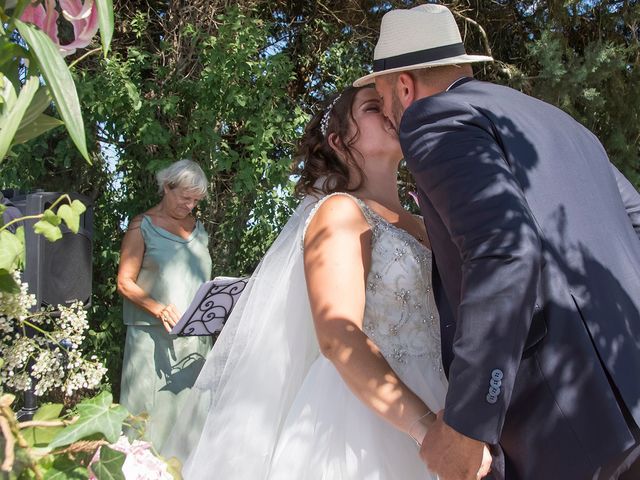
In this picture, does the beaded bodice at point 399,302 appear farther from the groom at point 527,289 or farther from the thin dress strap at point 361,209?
the groom at point 527,289

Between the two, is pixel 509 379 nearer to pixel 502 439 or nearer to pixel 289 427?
pixel 502 439

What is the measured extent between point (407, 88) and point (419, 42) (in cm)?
11

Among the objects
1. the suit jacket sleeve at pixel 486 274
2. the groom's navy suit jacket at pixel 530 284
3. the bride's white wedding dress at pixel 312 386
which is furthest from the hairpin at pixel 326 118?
the suit jacket sleeve at pixel 486 274

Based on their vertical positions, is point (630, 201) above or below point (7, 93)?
below

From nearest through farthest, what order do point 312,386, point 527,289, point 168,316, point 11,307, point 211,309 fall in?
1. point 11,307
2. point 527,289
3. point 312,386
4. point 211,309
5. point 168,316

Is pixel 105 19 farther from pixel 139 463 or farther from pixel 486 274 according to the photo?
pixel 486 274

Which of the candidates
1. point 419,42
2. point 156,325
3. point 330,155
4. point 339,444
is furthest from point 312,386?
point 156,325

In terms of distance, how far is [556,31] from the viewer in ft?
19.2

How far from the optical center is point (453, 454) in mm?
1430

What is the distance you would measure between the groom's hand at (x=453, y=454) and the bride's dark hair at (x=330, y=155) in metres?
0.81

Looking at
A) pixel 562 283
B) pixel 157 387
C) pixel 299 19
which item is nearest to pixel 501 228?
pixel 562 283

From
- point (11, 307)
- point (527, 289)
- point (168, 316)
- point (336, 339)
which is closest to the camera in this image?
point (11, 307)

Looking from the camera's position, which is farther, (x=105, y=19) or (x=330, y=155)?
(x=330, y=155)

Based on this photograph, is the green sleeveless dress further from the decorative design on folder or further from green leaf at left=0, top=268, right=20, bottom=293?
green leaf at left=0, top=268, right=20, bottom=293
